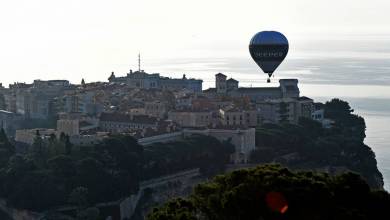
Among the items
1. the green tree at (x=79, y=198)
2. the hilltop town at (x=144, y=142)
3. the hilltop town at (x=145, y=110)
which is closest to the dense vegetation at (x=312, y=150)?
the hilltop town at (x=144, y=142)

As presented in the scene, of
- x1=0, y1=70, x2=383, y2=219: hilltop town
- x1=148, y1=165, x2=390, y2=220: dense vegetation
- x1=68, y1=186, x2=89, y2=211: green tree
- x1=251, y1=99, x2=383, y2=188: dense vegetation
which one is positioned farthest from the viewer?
x1=251, y1=99, x2=383, y2=188: dense vegetation

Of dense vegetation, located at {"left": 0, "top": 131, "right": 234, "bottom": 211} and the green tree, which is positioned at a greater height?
dense vegetation, located at {"left": 0, "top": 131, "right": 234, "bottom": 211}

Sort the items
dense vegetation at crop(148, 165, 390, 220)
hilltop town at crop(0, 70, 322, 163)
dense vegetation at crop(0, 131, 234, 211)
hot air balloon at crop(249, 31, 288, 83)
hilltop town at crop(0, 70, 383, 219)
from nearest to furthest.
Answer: dense vegetation at crop(148, 165, 390, 220) < dense vegetation at crop(0, 131, 234, 211) < hilltop town at crop(0, 70, 383, 219) < hot air balloon at crop(249, 31, 288, 83) < hilltop town at crop(0, 70, 322, 163)

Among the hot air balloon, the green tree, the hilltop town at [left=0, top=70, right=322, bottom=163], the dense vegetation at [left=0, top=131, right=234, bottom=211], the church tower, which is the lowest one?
the green tree

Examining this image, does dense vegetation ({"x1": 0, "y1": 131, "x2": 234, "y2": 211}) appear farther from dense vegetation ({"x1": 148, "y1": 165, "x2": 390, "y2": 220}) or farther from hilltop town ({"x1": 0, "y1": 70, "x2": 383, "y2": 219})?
dense vegetation ({"x1": 148, "y1": 165, "x2": 390, "y2": 220})

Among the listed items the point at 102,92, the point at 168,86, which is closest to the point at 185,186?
the point at 102,92

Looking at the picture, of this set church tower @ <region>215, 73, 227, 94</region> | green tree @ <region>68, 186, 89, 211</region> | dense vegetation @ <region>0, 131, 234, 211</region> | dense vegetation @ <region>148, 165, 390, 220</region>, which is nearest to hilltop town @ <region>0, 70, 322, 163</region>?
church tower @ <region>215, 73, 227, 94</region>

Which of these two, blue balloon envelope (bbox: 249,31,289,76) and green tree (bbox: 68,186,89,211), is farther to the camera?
blue balloon envelope (bbox: 249,31,289,76)
